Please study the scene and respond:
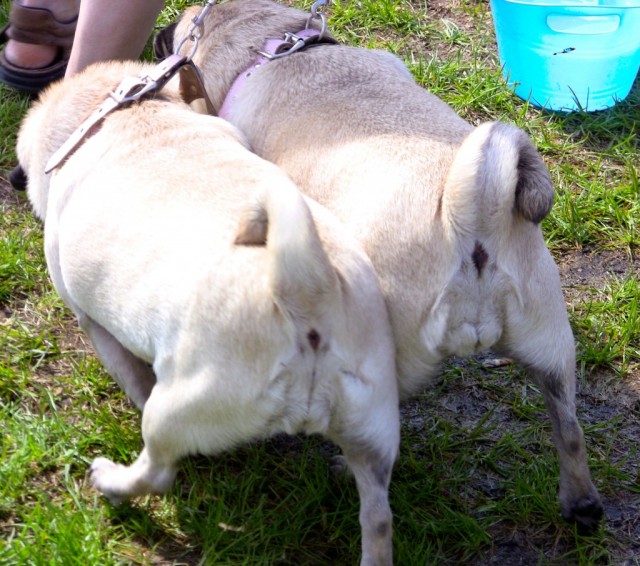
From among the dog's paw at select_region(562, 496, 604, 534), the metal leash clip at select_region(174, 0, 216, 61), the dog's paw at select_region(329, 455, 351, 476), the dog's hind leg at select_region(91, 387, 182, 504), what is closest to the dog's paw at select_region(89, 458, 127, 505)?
the dog's hind leg at select_region(91, 387, 182, 504)

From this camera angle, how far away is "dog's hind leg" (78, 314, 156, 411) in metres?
2.61

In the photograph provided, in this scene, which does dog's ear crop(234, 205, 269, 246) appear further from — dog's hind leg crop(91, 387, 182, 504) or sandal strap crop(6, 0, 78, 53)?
sandal strap crop(6, 0, 78, 53)

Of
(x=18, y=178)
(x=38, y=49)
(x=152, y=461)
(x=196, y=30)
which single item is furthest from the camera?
(x=38, y=49)

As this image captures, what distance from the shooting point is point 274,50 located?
10.1 feet

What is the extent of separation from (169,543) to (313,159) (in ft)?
3.74

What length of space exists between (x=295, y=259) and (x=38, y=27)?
265 centimetres

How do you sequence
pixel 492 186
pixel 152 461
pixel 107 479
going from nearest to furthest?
Answer: 1. pixel 492 186
2. pixel 152 461
3. pixel 107 479

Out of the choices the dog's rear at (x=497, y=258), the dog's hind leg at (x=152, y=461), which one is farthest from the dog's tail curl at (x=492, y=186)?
the dog's hind leg at (x=152, y=461)

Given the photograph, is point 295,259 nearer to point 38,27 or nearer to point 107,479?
point 107,479

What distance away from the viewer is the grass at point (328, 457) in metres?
2.47

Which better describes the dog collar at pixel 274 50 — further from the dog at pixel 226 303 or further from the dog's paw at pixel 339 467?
the dog's paw at pixel 339 467

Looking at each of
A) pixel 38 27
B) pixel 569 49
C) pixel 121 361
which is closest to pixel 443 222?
pixel 121 361

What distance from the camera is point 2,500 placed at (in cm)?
252

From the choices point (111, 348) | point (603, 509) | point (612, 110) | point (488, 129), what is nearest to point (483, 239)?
point (488, 129)
